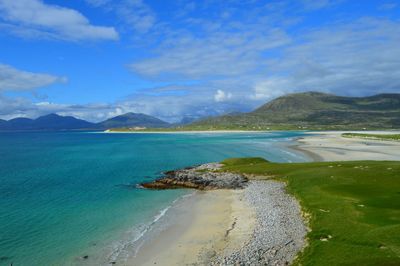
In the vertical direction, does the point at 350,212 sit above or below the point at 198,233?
above

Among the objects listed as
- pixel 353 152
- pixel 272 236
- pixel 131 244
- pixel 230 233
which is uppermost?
pixel 272 236

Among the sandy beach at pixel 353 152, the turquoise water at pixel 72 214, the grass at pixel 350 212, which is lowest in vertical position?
the sandy beach at pixel 353 152

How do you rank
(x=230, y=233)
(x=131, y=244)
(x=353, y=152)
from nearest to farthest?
(x=131, y=244)
(x=230, y=233)
(x=353, y=152)

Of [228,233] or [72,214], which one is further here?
[72,214]

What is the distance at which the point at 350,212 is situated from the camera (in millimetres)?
33812

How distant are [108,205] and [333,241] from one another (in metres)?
31.5

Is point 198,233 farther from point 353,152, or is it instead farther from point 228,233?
point 353,152

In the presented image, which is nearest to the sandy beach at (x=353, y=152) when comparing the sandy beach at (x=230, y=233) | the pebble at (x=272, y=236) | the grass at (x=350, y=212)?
the grass at (x=350, y=212)

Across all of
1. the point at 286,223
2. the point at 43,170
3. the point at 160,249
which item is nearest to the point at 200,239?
the point at 160,249

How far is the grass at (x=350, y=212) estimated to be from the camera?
24.0 metres

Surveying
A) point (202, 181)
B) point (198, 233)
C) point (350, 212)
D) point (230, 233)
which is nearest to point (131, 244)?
point (198, 233)

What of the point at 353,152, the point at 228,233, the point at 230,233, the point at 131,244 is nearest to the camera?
the point at 131,244

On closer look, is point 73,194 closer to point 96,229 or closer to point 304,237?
point 96,229

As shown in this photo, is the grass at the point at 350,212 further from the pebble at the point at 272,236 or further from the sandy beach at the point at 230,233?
the sandy beach at the point at 230,233
